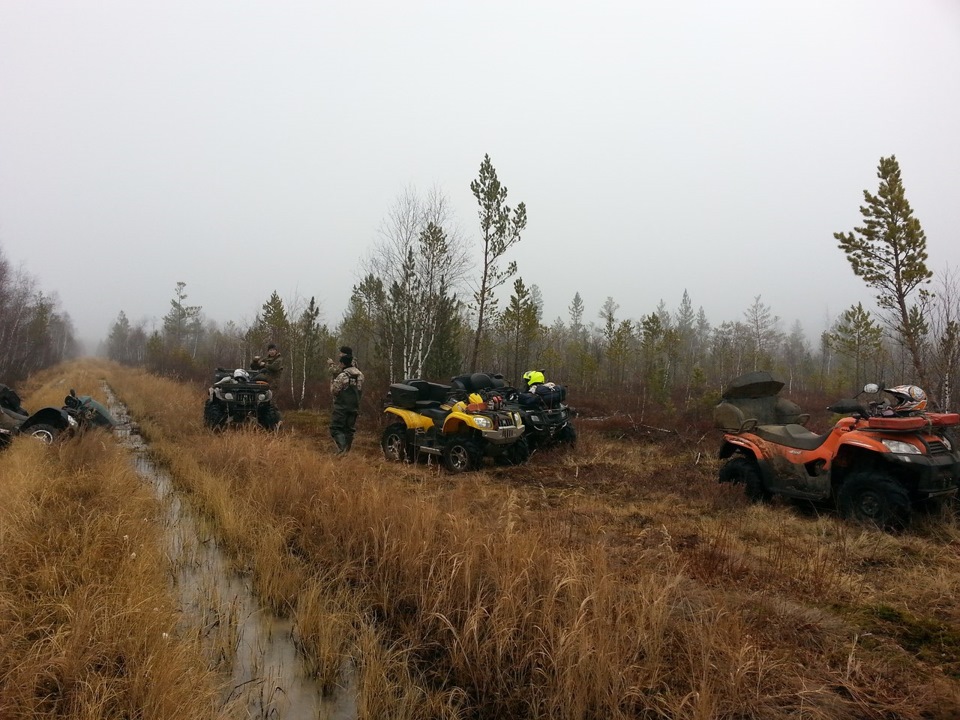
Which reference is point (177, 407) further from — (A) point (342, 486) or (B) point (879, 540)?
(B) point (879, 540)

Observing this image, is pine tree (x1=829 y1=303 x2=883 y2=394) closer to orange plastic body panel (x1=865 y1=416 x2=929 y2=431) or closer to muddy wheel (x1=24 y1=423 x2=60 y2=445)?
orange plastic body panel (x1=865 y1=416 x2=929 y2=431)

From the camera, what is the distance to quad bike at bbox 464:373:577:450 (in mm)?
9195

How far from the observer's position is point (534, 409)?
957 centimetres

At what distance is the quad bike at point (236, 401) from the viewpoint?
10109 millimetres

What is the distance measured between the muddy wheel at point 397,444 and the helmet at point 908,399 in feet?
22.2

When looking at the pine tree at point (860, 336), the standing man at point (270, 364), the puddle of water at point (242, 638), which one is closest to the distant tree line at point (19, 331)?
the standing man at point (270, 364)

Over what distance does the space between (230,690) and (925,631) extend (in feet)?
13.2

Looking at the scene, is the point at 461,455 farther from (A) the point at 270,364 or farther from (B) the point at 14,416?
(B) the point at 14,416

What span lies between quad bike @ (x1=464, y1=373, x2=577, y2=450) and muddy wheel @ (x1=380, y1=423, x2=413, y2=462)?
4.21 feet

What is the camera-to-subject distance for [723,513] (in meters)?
5.88

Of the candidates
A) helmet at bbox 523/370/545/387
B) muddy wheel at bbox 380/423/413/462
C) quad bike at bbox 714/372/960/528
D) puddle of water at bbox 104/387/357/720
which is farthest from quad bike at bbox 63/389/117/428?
quad bike at bbox 714/372/960/528

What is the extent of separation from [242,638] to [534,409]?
23.0ft

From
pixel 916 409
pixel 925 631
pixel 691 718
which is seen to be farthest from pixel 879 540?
pixel 691 718

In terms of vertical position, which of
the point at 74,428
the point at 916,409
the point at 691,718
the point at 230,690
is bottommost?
the point at 230,690
